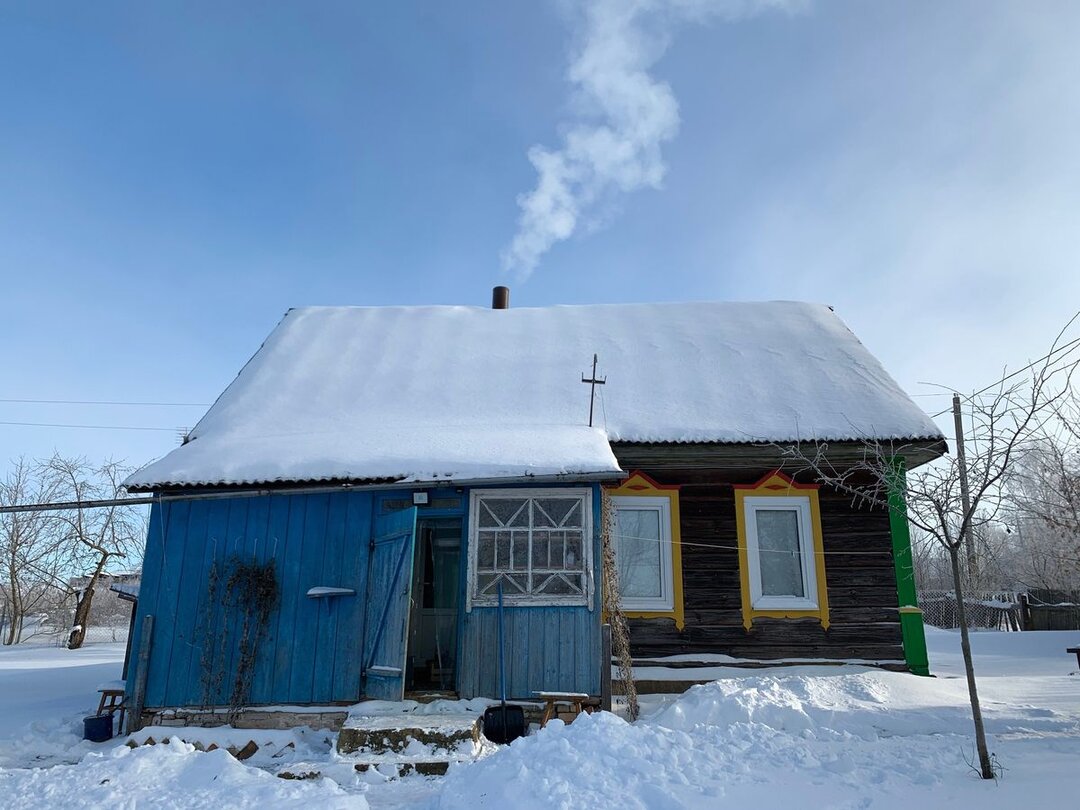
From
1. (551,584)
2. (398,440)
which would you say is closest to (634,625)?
(551,584)

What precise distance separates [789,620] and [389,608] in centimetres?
509

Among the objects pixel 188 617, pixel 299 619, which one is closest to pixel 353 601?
pixel 299 619

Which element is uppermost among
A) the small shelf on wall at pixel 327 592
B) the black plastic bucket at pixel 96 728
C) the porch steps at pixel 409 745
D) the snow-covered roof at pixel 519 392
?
the snow-covered roof at pixel 519 392

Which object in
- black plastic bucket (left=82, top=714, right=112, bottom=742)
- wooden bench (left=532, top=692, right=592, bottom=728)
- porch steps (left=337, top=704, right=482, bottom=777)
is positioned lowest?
black plastic bucket (left=82, top=714, right=112, bottom=742)

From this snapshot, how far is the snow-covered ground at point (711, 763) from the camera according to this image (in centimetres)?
→ 460

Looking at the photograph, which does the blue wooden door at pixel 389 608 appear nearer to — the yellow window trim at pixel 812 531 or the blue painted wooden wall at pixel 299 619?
the blue painted wooden wall at pixel 299 619

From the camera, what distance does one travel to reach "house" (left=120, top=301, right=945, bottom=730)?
7.96 metres

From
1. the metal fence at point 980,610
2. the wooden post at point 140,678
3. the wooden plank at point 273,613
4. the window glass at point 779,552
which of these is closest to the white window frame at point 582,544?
the wooden plank at point 273,613

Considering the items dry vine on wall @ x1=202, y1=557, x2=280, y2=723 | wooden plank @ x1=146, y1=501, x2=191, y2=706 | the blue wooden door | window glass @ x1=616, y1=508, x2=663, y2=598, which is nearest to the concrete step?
the blue wooden door

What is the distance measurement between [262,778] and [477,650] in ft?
8.49

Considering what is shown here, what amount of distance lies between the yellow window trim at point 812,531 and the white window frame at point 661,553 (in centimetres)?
91

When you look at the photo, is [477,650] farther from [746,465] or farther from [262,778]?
[746,465]

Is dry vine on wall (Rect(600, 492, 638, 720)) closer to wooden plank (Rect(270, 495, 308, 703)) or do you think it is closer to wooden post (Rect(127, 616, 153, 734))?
wooden plank (Rect(270, 495, 308, 703))

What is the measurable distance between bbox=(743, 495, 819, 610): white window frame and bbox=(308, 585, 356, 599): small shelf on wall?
16.6 feet
